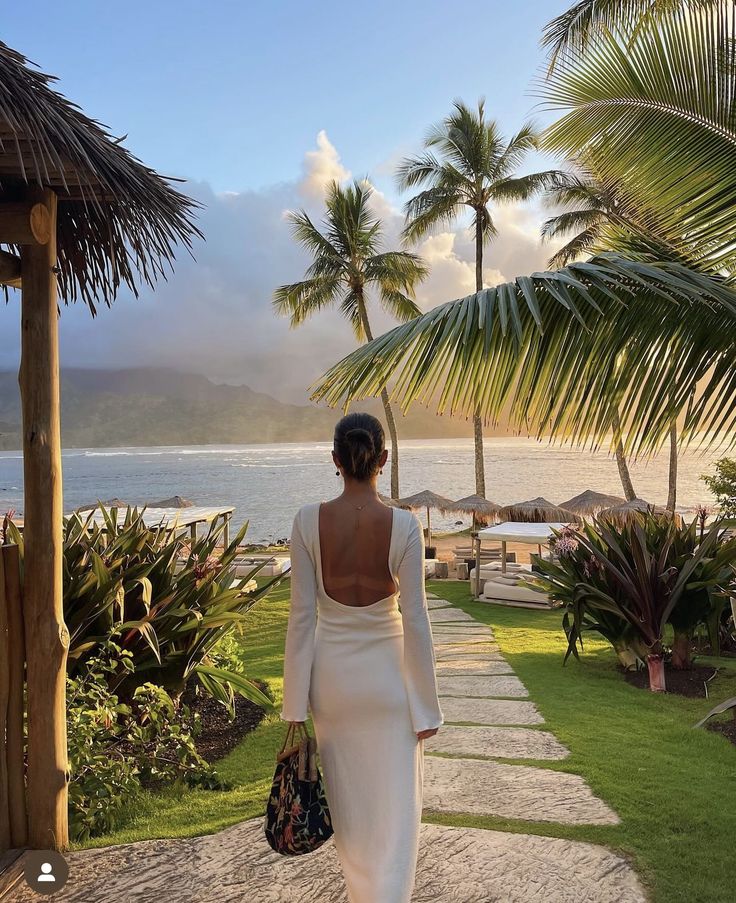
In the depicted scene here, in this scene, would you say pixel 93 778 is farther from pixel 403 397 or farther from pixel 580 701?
pixel 580 701

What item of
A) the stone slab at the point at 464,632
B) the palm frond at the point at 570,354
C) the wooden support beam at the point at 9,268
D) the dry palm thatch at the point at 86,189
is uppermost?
the dry palm thatch at the point at 86,189

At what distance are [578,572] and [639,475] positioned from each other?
112926 mm

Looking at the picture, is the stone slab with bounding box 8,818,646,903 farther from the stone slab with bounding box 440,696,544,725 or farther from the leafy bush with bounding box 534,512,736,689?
the leafy bush with bounding box 534,512,736,689

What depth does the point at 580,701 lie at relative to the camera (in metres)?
6.35

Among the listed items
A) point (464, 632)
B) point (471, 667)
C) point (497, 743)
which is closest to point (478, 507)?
point (464, 632)

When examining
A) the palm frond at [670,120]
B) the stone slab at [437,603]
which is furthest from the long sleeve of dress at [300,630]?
the stone slab at [437,603]

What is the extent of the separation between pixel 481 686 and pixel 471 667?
915mm

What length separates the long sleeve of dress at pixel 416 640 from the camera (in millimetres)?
2400

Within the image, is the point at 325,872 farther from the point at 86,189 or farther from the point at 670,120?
the point at 670,120

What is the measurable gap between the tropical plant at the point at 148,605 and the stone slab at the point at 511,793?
1.59m

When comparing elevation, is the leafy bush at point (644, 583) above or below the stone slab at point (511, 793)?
above

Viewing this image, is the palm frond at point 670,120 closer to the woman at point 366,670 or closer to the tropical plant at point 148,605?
the woman at point 366,670

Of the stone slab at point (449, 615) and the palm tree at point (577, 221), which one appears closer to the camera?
the stone slab at point (449, 615)

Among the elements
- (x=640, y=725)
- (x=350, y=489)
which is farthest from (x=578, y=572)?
(x=350, y=489)
